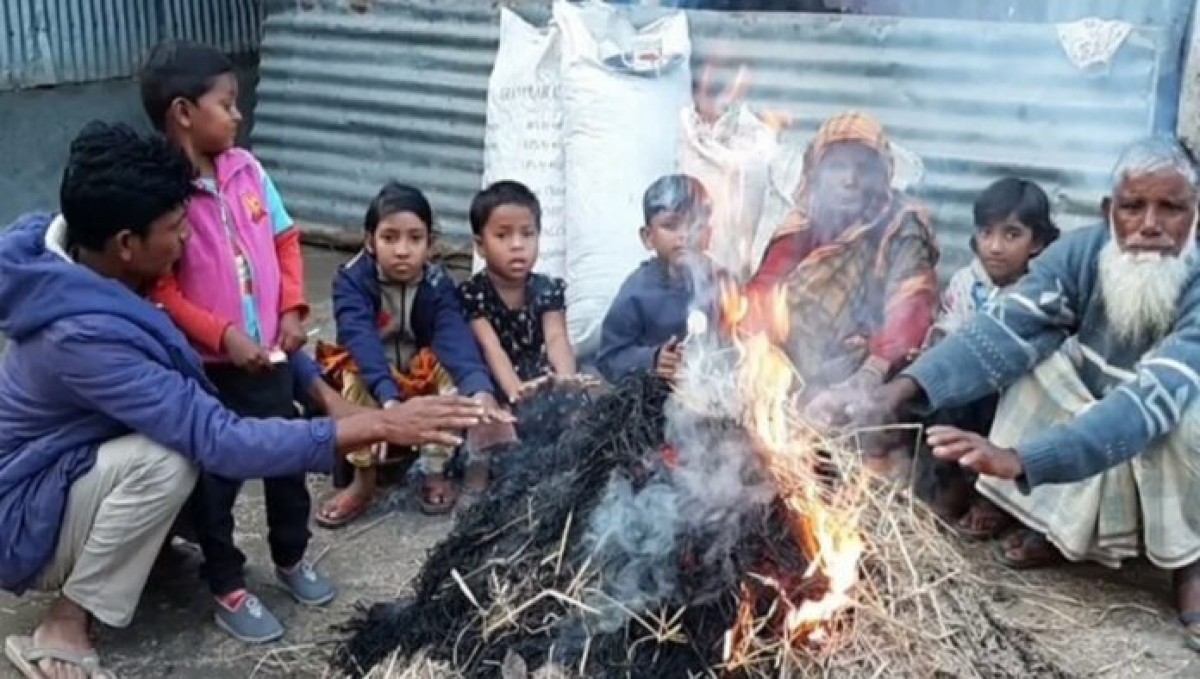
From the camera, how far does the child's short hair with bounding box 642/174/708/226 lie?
520 centimetres

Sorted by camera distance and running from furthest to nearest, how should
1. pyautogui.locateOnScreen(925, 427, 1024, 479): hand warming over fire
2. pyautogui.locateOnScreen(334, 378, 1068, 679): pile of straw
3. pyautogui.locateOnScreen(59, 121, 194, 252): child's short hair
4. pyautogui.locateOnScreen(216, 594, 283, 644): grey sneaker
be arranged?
pyautogui.locateOnScreen(216, 594, 283, 644): grey sneaker < pyautogui.locateOnScreen(59, 121, 194, 252): child's short hair < pyautogui.locateOnScreen(925, 427, 1024, 479): hand warming over fire < pyautogui.locateOnScreen(334, 378, 1068, 679): pile of straw

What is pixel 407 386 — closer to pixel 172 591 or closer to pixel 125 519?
pixel 172 591

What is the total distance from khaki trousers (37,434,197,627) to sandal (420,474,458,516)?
4.30 ft

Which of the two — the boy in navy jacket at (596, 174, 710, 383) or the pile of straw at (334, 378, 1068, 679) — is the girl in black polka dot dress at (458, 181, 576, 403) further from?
the pile of straw at (334, 378, 1068, 679)

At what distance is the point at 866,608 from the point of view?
3.16 metres

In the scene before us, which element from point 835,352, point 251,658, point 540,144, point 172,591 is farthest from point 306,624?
point 540,144

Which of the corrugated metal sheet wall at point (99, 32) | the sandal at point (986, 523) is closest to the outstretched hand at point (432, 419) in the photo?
the sandal at point (986, 523)

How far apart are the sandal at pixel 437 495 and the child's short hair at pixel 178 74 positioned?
5.13 feet

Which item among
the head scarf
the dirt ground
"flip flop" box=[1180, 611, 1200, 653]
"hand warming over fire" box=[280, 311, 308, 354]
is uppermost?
the head scarf

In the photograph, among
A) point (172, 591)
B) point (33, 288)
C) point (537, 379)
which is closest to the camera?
point (33, 288)

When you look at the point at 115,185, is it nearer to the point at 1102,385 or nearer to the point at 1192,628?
the point at 1102,385

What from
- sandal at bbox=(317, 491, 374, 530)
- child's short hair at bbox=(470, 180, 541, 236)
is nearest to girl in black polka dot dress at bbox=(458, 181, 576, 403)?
child's short hair at bbox=(470, 180, 541, 236)

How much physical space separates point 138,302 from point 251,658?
1067 mm

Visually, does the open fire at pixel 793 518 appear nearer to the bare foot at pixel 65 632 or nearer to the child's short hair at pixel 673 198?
the child's short hair at pixel 673 198
